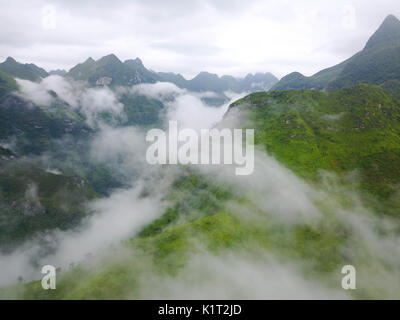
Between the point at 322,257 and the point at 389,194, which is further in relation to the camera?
the point at 389,194

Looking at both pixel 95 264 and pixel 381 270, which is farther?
pixel 95 264

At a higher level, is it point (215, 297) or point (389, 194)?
point (389, 194)
